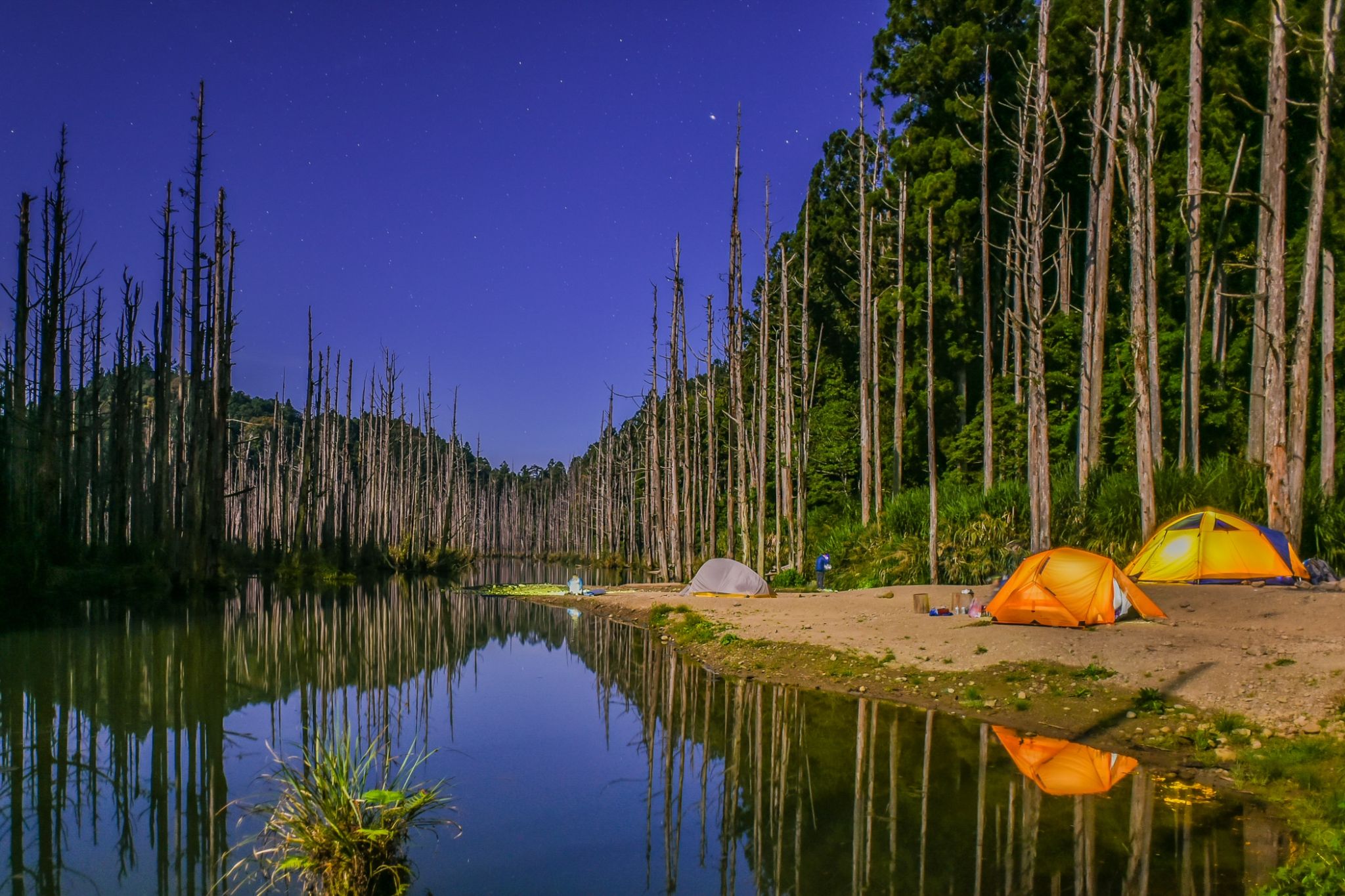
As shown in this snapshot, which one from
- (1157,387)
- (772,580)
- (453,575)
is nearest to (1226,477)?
(1157,387)

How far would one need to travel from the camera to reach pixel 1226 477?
52.4 ft

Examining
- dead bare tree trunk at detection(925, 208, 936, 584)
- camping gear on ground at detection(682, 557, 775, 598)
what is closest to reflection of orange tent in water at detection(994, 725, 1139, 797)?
dead bare tree trunk at detection(925, 208, 936, 584)

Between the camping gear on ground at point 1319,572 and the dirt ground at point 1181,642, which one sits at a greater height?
the camping gear on ground at point 1319,572

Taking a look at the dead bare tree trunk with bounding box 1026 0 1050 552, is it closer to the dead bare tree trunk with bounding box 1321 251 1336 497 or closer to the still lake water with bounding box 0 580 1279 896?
the dead bare tree trunk with bounding box 1321 251 1336 497

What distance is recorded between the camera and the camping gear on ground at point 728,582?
67.8 ft

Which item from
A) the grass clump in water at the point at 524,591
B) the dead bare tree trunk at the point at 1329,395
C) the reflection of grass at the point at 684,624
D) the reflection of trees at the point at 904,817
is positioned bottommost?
the grass clump in water at the point at 524,591

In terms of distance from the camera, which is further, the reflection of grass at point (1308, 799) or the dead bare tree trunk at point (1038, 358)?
the dead bare tree trunk at point (1038, 358)

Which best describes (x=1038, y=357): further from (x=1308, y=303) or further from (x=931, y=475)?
(x=1308, y=303)

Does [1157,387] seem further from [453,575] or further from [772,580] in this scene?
[453,575]

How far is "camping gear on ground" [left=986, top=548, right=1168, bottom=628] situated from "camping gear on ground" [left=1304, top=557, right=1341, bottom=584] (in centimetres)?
311

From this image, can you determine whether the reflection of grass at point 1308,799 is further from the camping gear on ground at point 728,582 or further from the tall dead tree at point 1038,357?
the camping gear on ground at point 728,582

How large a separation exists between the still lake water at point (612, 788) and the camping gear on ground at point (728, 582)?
6.96 m

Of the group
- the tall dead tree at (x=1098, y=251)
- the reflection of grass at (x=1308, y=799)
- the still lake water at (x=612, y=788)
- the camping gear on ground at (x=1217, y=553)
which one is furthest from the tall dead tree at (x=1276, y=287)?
the still lake water at (x=612, y=788)

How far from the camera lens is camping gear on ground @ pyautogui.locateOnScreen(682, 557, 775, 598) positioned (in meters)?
20.7
